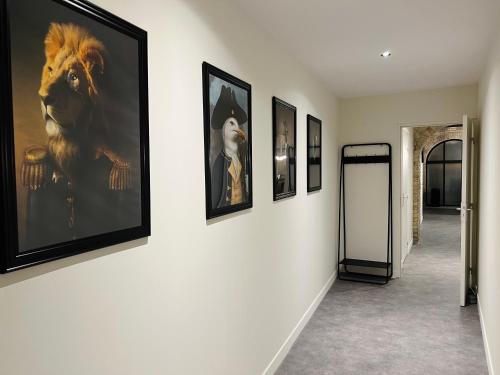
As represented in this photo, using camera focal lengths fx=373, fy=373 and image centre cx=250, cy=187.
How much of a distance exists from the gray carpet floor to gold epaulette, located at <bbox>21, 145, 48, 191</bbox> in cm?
232

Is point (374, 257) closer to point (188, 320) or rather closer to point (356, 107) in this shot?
point (356, 107)

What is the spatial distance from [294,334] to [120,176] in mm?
2433

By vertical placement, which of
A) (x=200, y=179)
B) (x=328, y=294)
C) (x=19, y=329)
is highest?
(x=200, y=179)

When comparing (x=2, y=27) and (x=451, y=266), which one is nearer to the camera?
(x=2, y=27)

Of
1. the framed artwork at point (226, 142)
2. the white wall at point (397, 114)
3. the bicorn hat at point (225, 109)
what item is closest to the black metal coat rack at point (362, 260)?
the white wall at point (397, 114)

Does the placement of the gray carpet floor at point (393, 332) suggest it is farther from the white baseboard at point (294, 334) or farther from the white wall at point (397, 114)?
the white wall at point (397, 114)

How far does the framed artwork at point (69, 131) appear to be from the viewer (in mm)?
946

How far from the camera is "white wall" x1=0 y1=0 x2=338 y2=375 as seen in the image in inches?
42.8

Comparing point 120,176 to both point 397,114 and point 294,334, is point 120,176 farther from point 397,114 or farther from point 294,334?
point 397,114

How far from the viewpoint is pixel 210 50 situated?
6.23ft

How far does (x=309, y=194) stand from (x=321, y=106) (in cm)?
109

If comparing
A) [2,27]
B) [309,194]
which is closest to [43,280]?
[2,27]

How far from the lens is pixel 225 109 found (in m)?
2.03

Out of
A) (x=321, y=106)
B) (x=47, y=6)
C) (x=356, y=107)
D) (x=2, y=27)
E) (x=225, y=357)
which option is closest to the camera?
(x=2, y=27)
